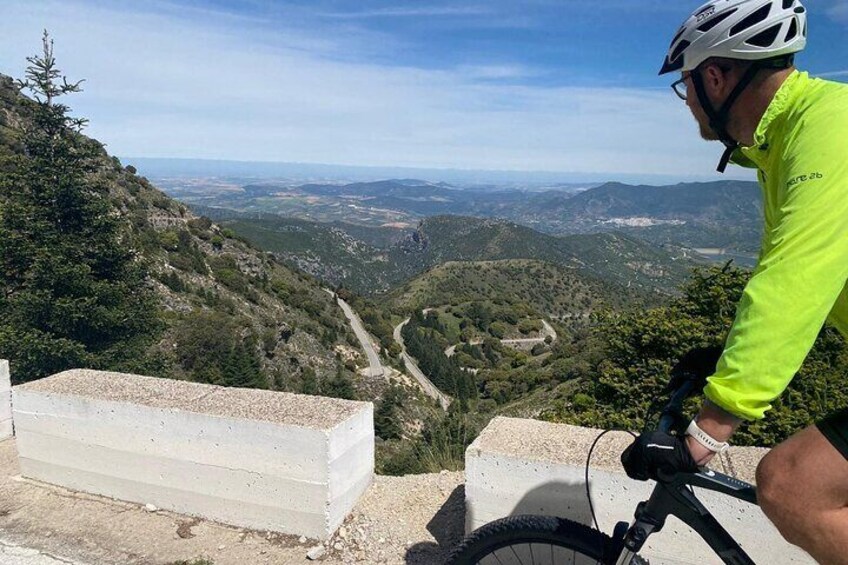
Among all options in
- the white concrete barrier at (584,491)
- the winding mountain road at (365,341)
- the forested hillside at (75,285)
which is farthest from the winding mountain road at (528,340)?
the white concrete barrier at (584,491)

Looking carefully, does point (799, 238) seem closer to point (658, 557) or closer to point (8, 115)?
point (658, 557)

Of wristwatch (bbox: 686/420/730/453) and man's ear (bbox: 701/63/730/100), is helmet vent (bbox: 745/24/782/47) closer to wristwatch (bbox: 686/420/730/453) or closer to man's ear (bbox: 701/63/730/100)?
man's ear (bbox: 701/63/730/100)

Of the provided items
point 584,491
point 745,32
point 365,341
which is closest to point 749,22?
point 745,32

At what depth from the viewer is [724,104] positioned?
6.01ft

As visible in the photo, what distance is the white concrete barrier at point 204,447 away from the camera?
12.8ft

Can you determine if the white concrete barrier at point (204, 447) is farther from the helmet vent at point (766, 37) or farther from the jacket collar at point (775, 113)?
the helmet vent at point (766, 37)

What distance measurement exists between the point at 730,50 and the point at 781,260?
0.76 m

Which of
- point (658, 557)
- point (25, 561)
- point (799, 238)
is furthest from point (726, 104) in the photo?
point (25, 561)

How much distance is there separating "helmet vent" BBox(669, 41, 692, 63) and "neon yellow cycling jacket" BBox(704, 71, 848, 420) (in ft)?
1.77

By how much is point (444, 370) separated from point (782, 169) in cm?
6250

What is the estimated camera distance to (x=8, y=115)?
49719 mm

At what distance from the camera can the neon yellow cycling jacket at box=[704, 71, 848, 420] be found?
4.71ft

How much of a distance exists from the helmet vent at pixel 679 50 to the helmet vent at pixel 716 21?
6 centimetres

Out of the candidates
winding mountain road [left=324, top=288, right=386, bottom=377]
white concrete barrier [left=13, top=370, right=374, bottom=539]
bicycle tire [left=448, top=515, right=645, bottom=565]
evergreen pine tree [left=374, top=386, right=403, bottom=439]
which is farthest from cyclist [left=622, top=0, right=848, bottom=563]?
winding mountain road [left=324, top=288, right=386, bottom=377]
